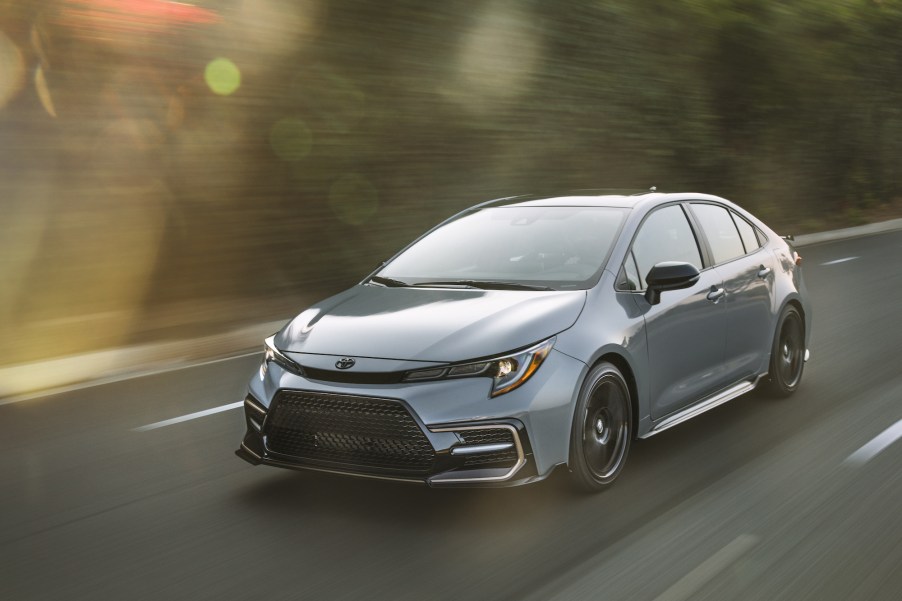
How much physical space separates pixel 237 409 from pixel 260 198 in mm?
6219

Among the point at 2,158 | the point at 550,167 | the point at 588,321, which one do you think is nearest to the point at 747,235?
the point at 588,321

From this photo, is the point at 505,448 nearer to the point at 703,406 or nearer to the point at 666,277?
the point at 666,277

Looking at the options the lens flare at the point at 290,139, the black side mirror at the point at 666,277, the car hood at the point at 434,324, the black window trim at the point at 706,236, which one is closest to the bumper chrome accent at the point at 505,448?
the car hood at the point at 434,324

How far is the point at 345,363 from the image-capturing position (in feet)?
16.6

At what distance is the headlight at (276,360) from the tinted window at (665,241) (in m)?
2.00

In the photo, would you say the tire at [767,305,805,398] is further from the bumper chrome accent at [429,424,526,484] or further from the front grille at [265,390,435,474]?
the front grille at [265,390,435,474]

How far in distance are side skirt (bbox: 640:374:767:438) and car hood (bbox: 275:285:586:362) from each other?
3.10 ft

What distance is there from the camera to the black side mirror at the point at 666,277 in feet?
19.3

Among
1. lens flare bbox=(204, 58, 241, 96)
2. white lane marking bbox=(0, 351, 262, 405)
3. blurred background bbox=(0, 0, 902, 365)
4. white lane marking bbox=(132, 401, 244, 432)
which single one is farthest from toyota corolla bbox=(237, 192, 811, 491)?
lens flare bbox=(204, 58, 241, 96)

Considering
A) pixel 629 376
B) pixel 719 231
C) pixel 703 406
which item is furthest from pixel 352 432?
pixel 719 231

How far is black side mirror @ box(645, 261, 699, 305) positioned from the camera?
5.88m

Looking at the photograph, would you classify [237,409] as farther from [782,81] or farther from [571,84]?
[782,81]

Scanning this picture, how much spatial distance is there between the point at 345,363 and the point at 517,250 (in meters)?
1.61

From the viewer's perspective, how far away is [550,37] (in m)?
17.4
